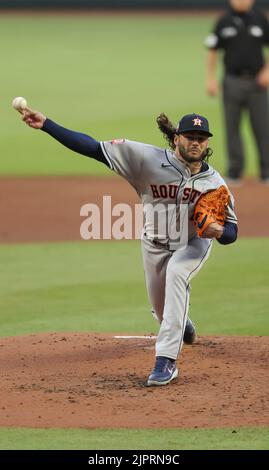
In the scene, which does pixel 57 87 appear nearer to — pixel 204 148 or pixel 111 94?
pixel 111 94

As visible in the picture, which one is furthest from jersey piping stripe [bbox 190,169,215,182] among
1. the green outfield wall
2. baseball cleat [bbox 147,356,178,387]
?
the green outfield wall

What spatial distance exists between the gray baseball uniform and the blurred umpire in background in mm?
8146

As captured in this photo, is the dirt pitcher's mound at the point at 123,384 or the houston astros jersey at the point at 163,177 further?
the houston astros jersey at the point at 163,177

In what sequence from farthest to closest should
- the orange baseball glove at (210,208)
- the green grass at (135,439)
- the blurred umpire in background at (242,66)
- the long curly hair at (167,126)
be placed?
1. the blurred umpire in background at (242,66)
2. the long curly hair at (167,126)
3. the orange baseball glove at (210,208)
4. the green grass at (135,439)

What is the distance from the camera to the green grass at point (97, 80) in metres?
19.8

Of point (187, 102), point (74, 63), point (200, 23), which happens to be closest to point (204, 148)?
point (187, 102)

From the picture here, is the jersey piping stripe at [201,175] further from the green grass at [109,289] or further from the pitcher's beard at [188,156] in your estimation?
the green grass at [109,289]

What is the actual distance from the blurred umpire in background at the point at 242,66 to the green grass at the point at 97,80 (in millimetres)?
2078

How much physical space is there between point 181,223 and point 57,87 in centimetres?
1895

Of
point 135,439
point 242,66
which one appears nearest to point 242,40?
point 242,66

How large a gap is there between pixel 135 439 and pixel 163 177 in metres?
1.90

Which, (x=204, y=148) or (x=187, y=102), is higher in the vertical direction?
(x=187, y=102)

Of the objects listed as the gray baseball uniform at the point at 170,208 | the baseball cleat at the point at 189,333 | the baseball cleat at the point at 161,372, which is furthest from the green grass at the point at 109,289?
the baseball cleat at the point at 161,372

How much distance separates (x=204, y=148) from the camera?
24.7ft
